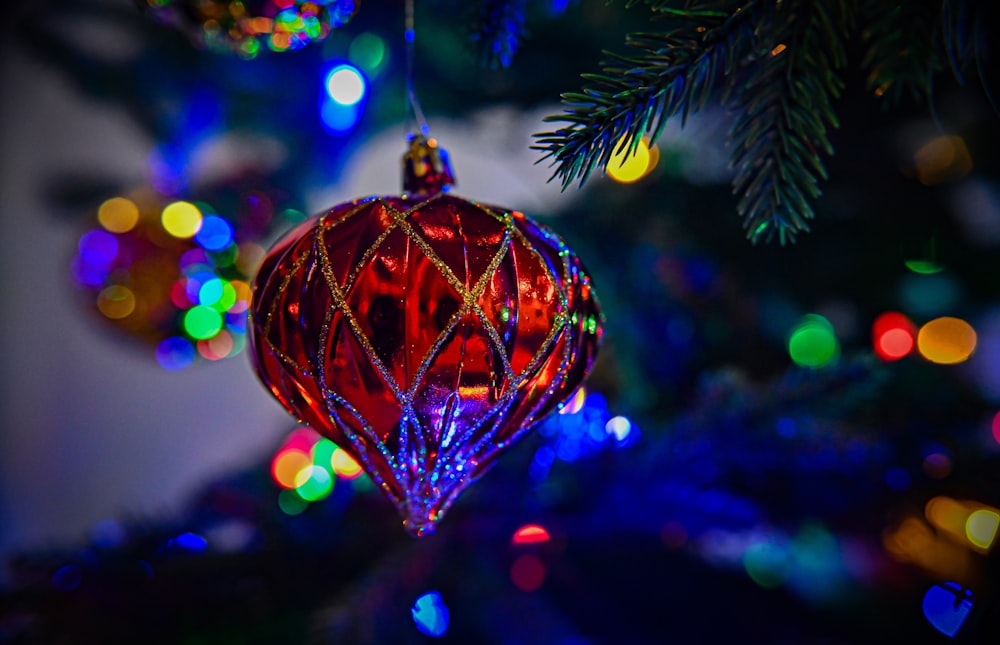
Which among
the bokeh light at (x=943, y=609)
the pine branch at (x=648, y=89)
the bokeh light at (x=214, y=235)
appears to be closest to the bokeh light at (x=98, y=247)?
the bokeh light at (x=214, y=235)

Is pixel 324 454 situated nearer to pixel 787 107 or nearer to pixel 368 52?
pixel 368 52

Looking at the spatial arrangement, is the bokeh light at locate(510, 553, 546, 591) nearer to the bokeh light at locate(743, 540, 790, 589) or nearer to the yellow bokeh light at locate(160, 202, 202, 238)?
the bokeh light at locate(743, 540, 790, 589)

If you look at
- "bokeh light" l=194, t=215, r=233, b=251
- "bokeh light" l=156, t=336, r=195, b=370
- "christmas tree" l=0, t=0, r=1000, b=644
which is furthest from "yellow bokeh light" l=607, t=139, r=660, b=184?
"bokeh light" l=156, t=336, r=195, b=370

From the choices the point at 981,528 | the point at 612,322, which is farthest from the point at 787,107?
the point at 981,528

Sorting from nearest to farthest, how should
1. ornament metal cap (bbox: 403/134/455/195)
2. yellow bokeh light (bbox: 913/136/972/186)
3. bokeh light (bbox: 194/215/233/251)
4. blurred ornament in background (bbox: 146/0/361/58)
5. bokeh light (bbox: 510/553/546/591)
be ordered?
ornament metal cap (bbox: 403/134/455/195)
blurred ornament in background (bbox: 146/0/361/58)
bokeh light (bbox: 510/553/546/591)
yellow bokeh light (bbox: 913/136/972/186)
bokeh light (bbox: 194/215/233/251)

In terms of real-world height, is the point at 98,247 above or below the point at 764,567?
above

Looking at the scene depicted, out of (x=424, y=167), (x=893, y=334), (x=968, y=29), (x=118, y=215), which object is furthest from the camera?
(x=118, y=215)
